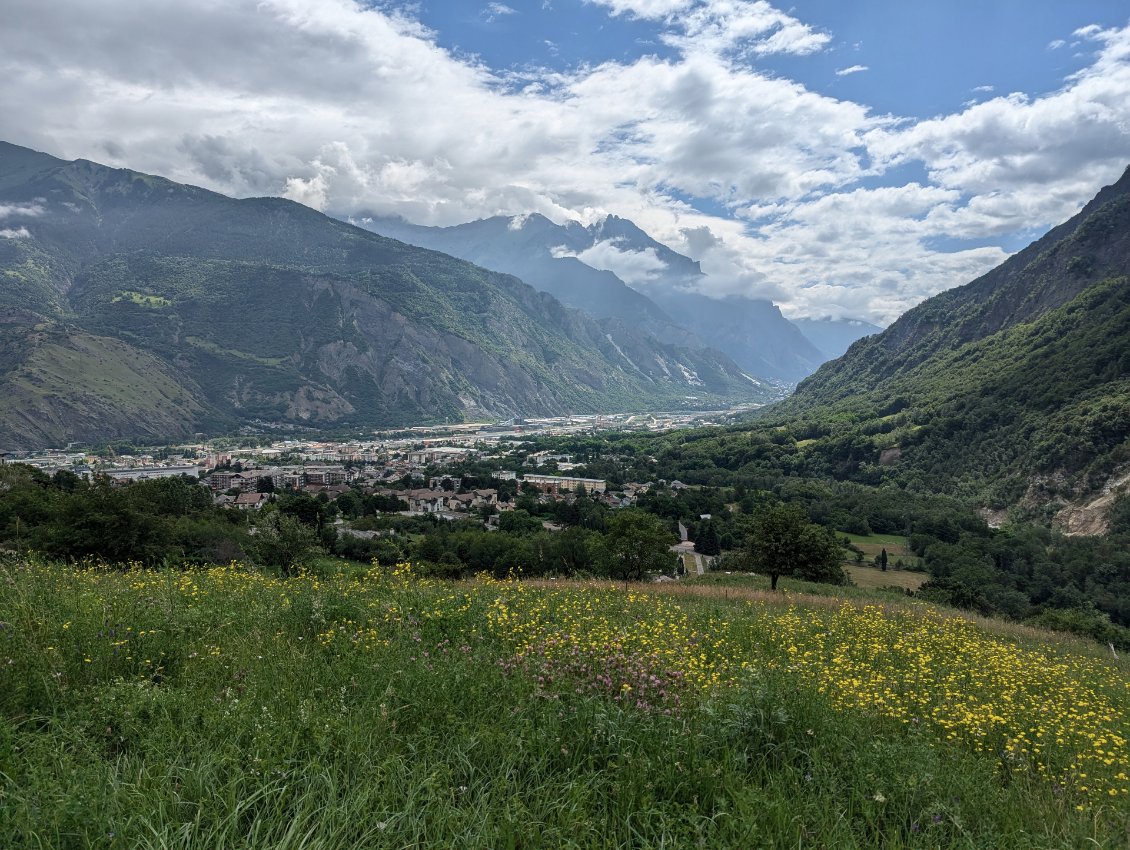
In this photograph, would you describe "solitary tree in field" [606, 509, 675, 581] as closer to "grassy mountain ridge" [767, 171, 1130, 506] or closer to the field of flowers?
the field of flowers

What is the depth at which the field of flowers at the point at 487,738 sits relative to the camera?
3127mm

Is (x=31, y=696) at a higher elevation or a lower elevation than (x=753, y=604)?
higher

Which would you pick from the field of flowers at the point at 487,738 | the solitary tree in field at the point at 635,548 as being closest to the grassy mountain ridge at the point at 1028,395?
the solitary tree in field at the point at 635,548

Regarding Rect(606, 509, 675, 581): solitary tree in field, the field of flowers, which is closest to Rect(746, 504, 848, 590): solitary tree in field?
Rect(606, 509, 675, 581): solitary tree in field

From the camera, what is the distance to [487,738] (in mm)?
3928

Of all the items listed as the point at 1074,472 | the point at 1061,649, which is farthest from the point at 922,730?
the point at 1074,472

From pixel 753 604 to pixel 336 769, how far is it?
10459 mm

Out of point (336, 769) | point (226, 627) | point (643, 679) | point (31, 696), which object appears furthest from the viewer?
point (226, 627)

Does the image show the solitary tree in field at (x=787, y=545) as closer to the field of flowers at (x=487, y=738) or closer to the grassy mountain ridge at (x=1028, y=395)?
the field of flowers at (x=487, y=738)

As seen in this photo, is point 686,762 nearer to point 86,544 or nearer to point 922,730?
point 922,730

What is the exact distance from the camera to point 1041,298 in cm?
16788

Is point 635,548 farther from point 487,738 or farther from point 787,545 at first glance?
point 487,738

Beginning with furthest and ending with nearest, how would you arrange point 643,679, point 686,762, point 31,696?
point 643,679
point 31,696
point 686,762

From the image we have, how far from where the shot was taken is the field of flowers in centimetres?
313
